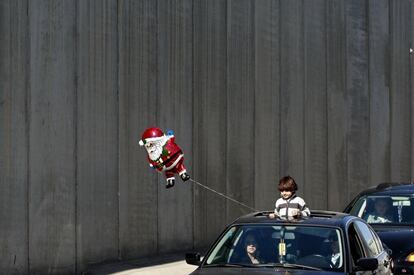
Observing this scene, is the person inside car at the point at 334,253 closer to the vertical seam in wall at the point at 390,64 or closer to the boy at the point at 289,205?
the boy at the point at 289,205

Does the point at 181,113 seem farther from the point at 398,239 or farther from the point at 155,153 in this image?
the point at 398,239

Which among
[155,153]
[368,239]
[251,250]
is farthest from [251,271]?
[155,153]

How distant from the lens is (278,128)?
58.9 feet

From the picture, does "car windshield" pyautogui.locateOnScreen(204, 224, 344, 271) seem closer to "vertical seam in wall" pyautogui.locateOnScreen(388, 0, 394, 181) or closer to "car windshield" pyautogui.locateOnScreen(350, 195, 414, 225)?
"car windshield" pyautogui.locateOnScreen(350, 195, 414, 225)

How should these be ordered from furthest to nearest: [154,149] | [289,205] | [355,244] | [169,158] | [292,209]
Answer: [169,158] → [154,149] → [289,205] → [292,209] → [355,244]

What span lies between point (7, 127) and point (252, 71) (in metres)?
6.76

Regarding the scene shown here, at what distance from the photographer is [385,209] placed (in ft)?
42.1

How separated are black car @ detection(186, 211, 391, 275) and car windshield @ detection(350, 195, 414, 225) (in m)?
4.12

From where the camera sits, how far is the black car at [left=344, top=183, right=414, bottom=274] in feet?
38.2

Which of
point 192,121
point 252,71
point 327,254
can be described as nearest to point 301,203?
point 327,254

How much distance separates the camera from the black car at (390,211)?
38.2 ft

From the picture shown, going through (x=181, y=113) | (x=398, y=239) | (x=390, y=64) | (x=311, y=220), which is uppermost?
(x=390, y=64)

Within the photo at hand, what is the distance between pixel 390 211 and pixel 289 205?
177 inches

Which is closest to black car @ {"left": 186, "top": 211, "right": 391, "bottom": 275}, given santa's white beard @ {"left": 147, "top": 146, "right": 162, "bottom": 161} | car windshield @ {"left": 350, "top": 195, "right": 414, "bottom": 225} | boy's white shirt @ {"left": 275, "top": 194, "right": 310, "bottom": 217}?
boy's white shirt @ {"left": 275, "top": 194, "right": 310, "bottom": 217}
